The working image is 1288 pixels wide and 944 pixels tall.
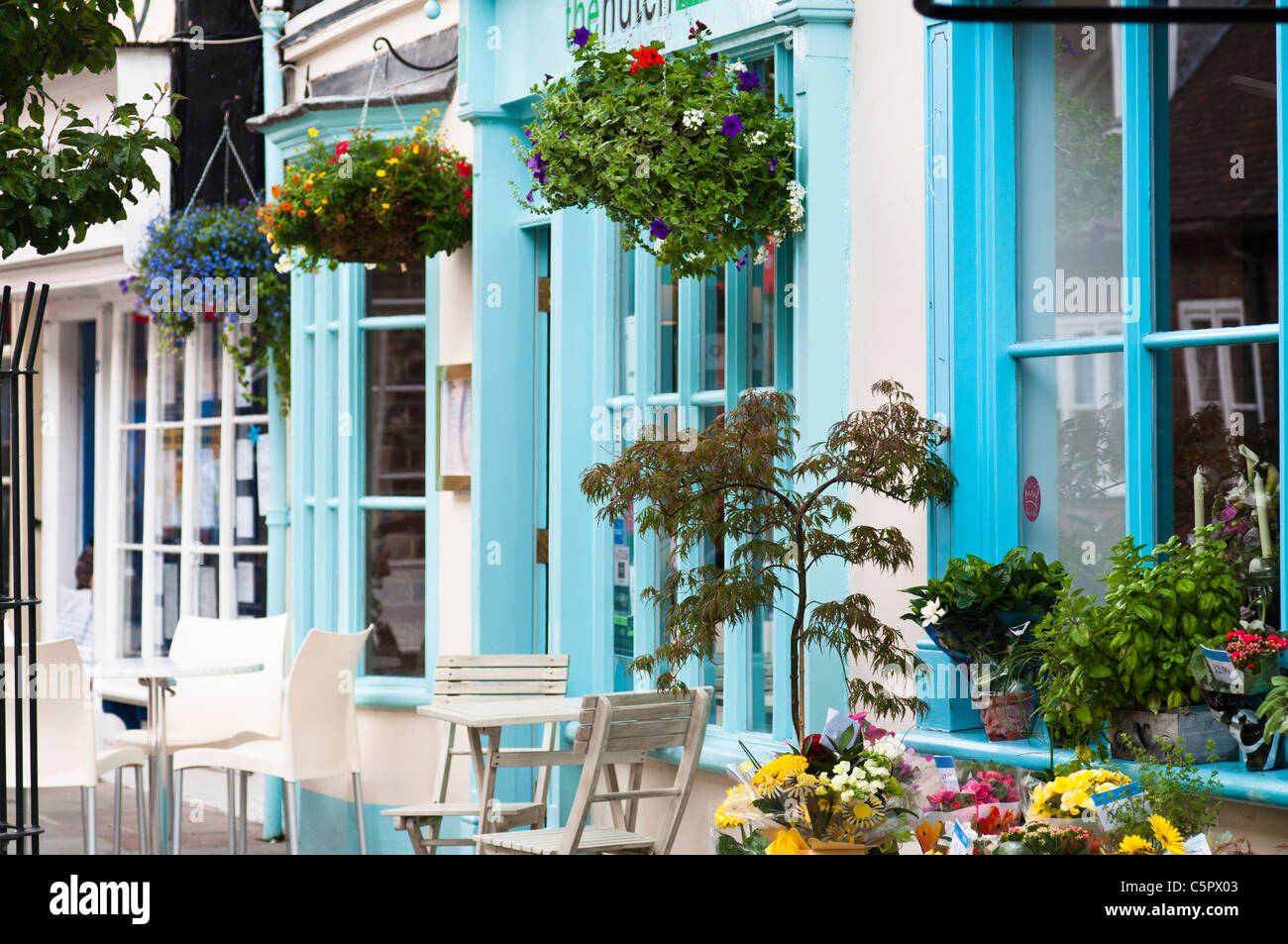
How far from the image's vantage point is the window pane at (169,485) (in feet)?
32.4

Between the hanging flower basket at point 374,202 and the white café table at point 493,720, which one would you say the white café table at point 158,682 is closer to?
the white café table at point 493,720

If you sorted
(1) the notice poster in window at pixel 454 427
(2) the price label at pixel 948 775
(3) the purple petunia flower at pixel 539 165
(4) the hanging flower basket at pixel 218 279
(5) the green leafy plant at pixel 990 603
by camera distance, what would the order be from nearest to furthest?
(2) the price label at pixel 948 775 < (5) the green leafy plant at pixel 990 603 < (3) the purple petunia flower at pixel 539 165 < (1) the notice poster in window at pixel 454 427 < (4) the hanging flower basket at pixel 218 279

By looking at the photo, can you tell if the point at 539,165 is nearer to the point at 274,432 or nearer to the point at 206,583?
the point at 274,432

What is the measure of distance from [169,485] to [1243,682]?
7.72m

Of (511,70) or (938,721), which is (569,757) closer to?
(938,721)

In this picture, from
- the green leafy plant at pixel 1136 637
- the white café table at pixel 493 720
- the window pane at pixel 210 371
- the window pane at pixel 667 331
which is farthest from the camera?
the window pane at pixel 210 371

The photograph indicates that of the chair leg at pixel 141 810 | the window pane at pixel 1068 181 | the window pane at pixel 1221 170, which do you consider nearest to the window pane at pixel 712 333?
the window pane at pixel 1068 181

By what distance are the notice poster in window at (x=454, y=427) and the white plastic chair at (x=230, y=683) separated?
3.31ft

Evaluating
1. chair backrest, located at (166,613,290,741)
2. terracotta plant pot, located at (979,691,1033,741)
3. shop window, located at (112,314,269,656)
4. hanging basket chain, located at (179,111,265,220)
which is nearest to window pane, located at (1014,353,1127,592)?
terracotta plant pot, located at (979,691,1033,741)

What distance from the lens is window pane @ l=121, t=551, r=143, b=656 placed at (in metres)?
10.6

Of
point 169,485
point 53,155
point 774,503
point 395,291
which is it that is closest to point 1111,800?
point 774,503

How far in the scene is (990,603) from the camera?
412cm

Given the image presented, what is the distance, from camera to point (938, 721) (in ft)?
14.6

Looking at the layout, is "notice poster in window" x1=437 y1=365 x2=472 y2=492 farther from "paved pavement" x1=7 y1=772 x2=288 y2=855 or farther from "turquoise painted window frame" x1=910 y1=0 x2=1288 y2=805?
"turquoise painted window frame" x1=910 y1=0 x2=1288 y2=805
